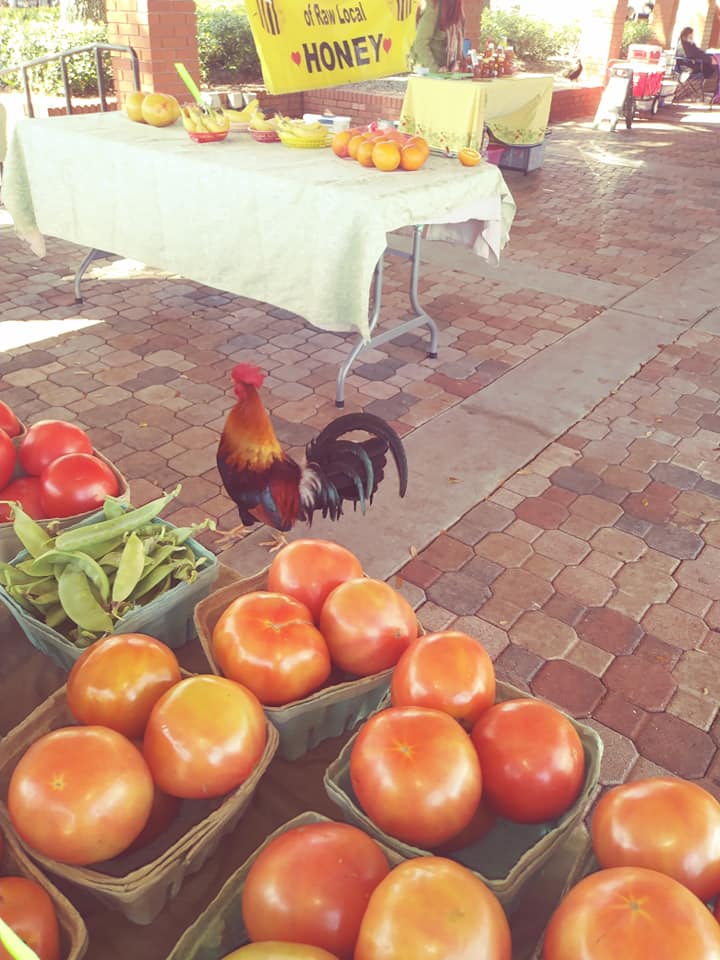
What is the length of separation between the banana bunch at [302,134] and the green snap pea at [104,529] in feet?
12.7

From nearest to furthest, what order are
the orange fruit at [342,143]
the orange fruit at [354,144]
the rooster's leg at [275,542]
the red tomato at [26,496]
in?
the red tomato at [26,496] < the rooster's leg at [275,542] < the orange fruit at [354,144] < the orange fruit at [342,143]

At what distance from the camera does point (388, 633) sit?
1.27m

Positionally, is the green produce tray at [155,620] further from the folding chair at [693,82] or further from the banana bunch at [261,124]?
the folding chair at [693,82]

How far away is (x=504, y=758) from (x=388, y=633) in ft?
0.96

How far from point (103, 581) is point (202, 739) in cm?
47

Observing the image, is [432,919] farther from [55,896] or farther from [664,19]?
[664,19]

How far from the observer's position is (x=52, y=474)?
5.37ft

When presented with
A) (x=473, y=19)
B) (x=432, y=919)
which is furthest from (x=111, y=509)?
(x=473, y=19)

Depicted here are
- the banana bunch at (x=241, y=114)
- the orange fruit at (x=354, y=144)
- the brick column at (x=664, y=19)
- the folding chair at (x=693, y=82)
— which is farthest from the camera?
the brick column at (x=664, y=19)

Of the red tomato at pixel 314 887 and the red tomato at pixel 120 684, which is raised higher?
the red tomato at pixel 120 684

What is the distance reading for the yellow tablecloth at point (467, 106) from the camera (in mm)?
7996

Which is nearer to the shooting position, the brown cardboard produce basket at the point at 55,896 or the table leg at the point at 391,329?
the brown cardboard produce basket at the point at 55,896

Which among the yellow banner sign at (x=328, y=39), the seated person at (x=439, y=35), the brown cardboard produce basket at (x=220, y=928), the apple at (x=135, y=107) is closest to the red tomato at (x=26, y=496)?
the brown cardboard produce basket at (x=220, y=928)

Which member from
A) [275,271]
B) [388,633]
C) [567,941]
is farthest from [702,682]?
[275,271]
